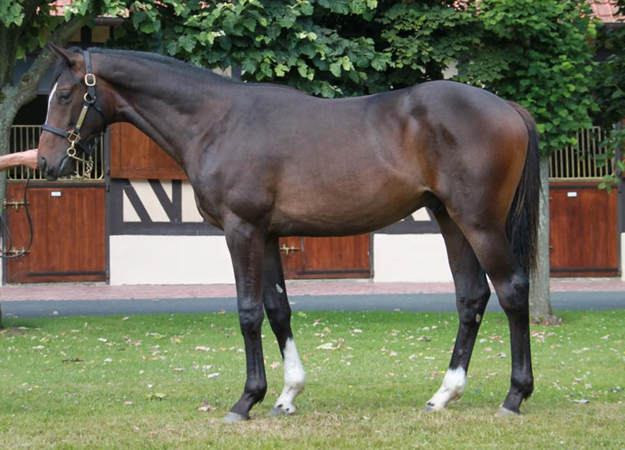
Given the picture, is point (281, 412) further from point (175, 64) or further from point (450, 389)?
point (175, 64)

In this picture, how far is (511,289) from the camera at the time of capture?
6047 millimetres

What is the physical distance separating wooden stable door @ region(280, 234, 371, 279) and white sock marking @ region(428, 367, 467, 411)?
39.5 feet

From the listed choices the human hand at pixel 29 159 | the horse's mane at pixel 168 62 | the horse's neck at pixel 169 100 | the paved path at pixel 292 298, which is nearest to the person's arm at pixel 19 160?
the human hand at pixel 29 159

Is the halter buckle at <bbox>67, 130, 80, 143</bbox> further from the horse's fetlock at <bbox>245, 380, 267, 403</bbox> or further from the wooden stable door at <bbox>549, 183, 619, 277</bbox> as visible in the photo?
the wooden stable door at <bbox>549, 183, 619, 277</bbox>

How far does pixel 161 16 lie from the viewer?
10.5 meters

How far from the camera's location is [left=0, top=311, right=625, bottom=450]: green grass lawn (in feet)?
18.3

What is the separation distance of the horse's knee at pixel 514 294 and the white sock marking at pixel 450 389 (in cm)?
64

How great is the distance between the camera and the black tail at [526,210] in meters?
6.25

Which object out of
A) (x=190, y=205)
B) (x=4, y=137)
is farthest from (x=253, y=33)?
(x=190, y=205)

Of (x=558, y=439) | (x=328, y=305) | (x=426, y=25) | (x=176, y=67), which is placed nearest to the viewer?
(x=558, y=439)

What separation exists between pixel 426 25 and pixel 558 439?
6.89 meters

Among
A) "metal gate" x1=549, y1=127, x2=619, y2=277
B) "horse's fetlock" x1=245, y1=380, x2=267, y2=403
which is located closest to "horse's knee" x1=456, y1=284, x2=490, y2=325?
"horse's fetlock" x1=245, y1=380, x2=267, y2=403

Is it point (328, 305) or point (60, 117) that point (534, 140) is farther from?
point (328, 305)

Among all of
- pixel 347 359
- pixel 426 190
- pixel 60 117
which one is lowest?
pixel 347 359
